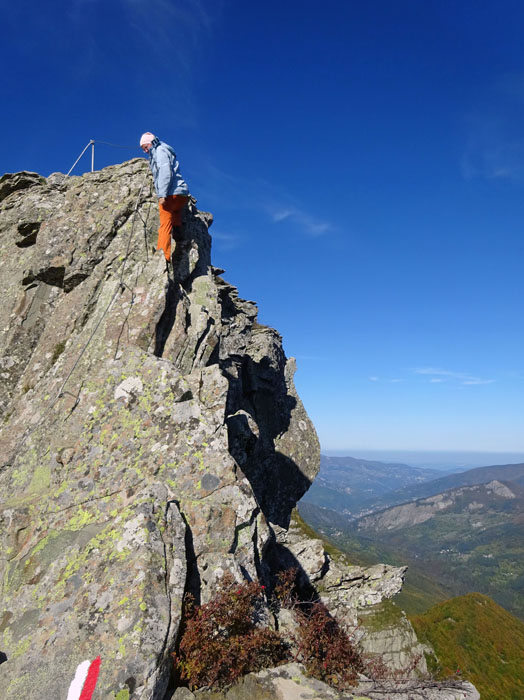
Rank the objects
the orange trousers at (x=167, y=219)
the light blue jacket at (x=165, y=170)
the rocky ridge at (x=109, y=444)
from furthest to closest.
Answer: the orange trousers at (x=167, y=219) < the light blue jacket at (x=165, y=170) < the rocky ridge at (x=109, y=444)

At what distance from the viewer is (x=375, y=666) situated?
904 cm

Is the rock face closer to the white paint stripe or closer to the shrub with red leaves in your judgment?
the white paint stripe

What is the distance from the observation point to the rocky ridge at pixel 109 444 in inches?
293

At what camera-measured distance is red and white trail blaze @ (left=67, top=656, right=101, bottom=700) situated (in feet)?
21.4

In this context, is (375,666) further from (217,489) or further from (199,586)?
(217,489)

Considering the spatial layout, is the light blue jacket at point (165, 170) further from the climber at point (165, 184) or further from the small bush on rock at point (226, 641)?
the small bush on rock at point (226, 641)

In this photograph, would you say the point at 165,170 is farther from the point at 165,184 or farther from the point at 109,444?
the point at 109,444

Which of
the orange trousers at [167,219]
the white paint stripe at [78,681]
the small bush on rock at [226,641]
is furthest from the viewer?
the orange trousers at [167,219]

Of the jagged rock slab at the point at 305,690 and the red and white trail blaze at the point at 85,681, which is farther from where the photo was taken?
the jagged rock slab at the point at 305,690

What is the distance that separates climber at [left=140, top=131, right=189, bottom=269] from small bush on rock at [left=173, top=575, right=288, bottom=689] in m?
12.9

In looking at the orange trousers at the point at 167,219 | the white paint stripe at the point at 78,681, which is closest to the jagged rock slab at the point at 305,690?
the white paint stripe at the point at 78,681

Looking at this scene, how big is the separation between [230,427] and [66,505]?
8.47 meters

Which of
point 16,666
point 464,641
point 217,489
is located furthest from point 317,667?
point 464,641

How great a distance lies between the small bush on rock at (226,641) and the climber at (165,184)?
506 inches
